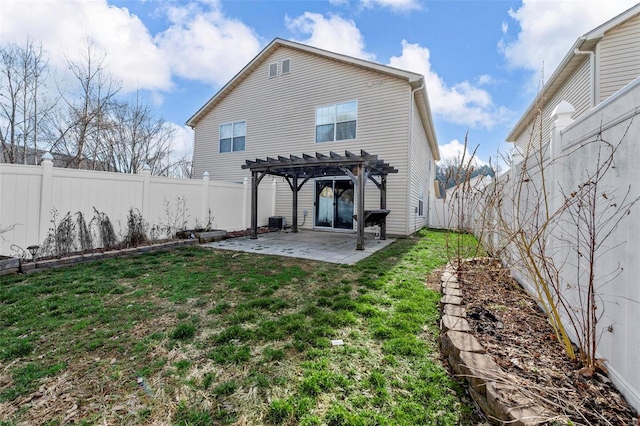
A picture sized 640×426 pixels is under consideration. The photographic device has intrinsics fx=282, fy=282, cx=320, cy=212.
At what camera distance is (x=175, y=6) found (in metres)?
9.26

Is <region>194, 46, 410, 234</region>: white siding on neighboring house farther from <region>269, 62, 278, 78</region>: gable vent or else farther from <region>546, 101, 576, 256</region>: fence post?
<region>546, 101, 576, 256</region>: fence post

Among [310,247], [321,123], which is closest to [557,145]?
[310,247]

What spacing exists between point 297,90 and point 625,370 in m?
11.5

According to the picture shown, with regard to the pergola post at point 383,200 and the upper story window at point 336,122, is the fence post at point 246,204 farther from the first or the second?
the pergola post at point 383,200

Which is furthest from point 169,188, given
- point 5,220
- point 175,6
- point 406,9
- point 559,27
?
point 559,27

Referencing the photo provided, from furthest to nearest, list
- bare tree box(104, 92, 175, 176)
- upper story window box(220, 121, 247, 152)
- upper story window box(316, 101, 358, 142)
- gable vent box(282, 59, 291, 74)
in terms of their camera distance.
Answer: bare tree box(104, 92, 175, 176) < upper story window box(220, 121, 247, 152) < gable vent box(282, 59, 291, 74) < upper story window box(316, 101, 358, 142)

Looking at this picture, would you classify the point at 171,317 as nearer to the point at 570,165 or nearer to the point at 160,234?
the point at 570,165

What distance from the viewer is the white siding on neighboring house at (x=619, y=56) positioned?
6809 millimetres

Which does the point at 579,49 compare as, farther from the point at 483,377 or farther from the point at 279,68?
the point at 279,68

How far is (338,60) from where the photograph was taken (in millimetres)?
10289

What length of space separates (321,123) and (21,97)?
34.7 feet

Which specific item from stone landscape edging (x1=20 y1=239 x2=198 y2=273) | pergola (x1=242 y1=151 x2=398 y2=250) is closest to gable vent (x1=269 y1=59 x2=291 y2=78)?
pergola (x1=242 y1=151 x2=398 y2=250)

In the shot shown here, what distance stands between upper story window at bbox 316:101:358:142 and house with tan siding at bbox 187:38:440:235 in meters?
0.04

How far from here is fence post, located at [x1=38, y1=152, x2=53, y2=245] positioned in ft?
17.3
